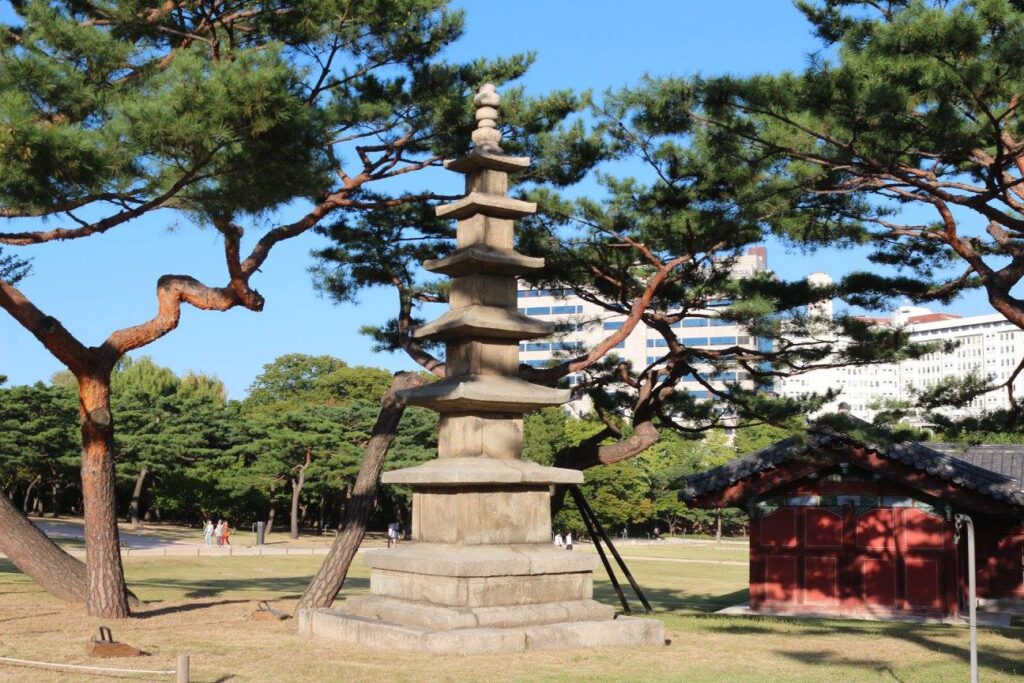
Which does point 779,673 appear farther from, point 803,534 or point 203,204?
point 803,534

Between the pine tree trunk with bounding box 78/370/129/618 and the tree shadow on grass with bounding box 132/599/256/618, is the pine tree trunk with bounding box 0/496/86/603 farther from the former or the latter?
the pine tree trunk with bounding box 78/370/129/618

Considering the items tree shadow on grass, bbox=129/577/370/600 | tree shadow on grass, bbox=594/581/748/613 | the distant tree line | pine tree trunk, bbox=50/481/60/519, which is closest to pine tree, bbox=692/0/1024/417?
tree shadow on grass, bbox=594/581/748/613

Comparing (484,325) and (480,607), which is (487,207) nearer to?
(484,325)

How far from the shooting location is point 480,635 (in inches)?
373

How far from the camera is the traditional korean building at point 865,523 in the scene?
61.2 ft

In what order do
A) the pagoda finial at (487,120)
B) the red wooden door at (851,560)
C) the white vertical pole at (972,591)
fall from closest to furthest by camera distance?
the white vertical pole at (972,591) → the pagoda finial at (487,120) → the red wooden door at (851,560)

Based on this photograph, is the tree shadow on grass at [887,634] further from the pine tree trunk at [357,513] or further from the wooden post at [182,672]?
the wooden post at [182,672]

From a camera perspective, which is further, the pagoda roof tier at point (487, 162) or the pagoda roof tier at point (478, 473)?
the pagoda roof tier at point (487, 162)

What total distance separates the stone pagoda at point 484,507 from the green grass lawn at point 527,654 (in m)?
0.40

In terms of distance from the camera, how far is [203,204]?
11.8 metres

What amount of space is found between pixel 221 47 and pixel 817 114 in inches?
282

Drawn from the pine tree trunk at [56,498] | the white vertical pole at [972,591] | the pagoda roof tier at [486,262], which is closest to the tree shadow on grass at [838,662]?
the white vertical pole at [972,591]

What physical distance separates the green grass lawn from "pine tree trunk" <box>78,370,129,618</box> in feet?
1.16

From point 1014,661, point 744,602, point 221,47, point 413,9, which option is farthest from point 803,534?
point 221,47
